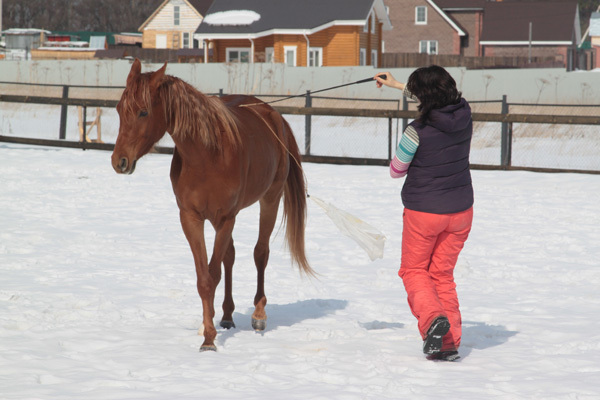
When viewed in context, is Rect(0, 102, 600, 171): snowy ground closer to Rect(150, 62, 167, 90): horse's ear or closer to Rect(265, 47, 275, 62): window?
Rect(150, 62, 167, 90): horse's ear

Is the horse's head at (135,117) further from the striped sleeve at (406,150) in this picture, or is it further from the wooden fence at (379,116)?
the wooden fence at (379,116)

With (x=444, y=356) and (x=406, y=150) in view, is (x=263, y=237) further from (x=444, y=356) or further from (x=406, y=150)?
(x=444, y=356)

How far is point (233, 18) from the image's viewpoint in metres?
36.9

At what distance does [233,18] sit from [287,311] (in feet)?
108

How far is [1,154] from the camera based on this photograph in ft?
48.5

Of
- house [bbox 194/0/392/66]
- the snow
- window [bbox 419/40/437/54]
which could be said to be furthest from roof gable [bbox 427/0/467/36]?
the snow

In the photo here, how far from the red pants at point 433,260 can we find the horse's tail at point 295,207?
1322 mm

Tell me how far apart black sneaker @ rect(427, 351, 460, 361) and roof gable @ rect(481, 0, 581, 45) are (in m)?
49.4

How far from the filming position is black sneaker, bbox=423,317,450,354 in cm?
428

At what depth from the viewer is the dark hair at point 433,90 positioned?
173 inches

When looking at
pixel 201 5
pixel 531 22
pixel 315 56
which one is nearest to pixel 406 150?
pixel 315 56

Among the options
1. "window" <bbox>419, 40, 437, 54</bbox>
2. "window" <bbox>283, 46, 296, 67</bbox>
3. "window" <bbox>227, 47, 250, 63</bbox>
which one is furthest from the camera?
"window" <bbox>419, 40, 437, 54</bbox>

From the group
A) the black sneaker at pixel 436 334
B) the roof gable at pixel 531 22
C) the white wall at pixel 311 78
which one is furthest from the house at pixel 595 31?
the black sneaker at pixel 436 334

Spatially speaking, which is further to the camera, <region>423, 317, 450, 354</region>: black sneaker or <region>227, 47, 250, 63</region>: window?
<region>227, 47, 250, 63</region>: window
